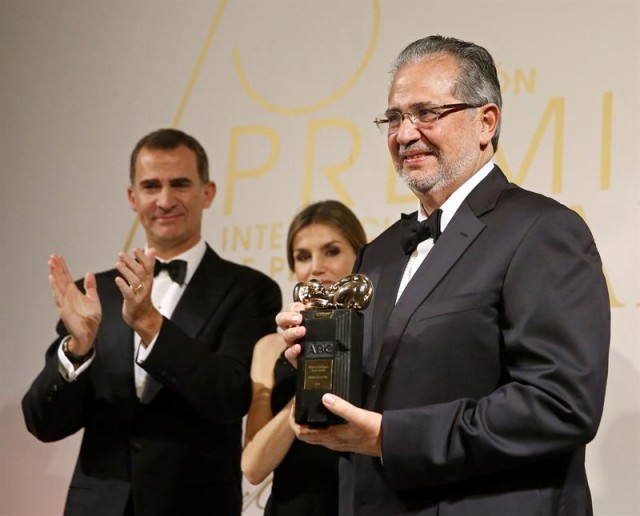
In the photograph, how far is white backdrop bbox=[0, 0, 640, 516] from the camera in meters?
3.08

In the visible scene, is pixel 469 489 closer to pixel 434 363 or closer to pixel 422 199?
pixel 434 363

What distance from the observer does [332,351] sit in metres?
1.88

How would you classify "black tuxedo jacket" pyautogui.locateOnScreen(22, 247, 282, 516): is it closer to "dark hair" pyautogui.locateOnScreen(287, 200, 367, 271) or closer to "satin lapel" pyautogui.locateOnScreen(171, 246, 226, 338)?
"satin lapel" pyautogui.locateOnScreen(171, 246, 226, 338)

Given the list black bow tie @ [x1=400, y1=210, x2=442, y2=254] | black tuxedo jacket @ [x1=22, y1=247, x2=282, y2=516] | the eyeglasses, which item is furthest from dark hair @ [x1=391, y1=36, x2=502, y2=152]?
black tuxedo jacket @ [x1=22, y1=247, x2=282, y2=516]

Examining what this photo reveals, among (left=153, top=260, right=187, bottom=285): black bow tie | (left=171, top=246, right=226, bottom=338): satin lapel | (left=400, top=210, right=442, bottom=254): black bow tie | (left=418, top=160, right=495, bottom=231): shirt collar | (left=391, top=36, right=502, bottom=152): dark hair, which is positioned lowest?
(left=171, top=246, right=226, bottom=338): satin lapel

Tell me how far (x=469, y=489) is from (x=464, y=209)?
1.86 ft

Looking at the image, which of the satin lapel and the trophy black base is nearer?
the trophy black base

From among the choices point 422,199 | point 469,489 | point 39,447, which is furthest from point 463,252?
point 39,447

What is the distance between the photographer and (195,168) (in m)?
3.57

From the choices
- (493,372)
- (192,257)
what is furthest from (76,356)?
(493,372)

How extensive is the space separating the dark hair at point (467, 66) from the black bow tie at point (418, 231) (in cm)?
24

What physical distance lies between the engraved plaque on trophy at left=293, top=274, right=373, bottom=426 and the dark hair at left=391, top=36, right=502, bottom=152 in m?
0.49

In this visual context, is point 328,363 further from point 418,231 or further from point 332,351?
point 418,231

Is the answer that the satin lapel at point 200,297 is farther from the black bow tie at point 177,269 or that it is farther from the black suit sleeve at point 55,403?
the black suit sleeve at point 55,403
